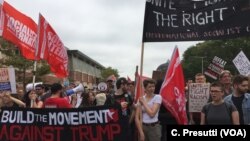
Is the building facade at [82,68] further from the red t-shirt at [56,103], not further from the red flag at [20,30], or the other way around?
the red t-shirt at [56,103]

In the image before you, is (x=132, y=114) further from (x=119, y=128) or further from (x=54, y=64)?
(x=54, y=64)

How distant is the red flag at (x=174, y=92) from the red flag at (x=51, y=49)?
353 cm

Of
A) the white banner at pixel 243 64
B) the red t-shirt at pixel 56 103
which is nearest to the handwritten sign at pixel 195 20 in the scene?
the red t-shirt at pixel 56 103

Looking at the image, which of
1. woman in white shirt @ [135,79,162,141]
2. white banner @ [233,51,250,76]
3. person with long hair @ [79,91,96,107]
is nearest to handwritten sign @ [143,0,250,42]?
woman in white shirt @ [135,79,162,141]

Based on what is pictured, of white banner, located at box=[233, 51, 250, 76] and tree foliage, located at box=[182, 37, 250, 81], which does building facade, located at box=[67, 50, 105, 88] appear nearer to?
tree foliage, located at box=[182, 37, 250, 81]

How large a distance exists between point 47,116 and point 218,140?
11.8 feet

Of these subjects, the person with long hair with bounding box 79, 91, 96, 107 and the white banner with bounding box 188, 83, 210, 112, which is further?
the person with long hair with bounding box 79, 91, 96, 107

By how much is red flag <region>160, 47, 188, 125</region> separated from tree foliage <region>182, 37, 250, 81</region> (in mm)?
66688

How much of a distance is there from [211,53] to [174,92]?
268 feet

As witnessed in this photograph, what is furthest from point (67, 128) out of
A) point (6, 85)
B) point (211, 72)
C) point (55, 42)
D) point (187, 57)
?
point (187, 57)

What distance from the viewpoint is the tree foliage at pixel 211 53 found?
7688 centimetres

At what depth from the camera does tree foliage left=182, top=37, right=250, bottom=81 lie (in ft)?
252

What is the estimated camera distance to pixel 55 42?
1063 centimetres

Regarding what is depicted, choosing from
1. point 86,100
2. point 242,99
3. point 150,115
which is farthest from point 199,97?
point 86,100
